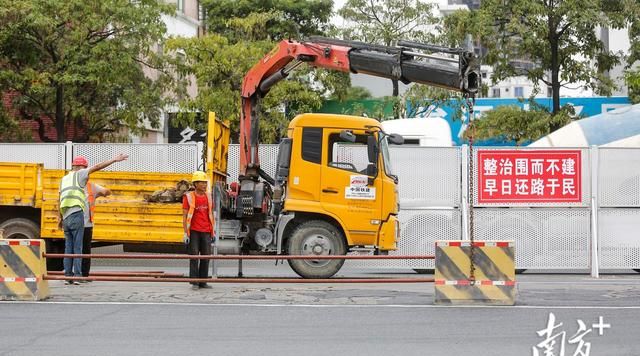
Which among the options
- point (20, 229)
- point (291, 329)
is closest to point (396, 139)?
point (20, 229)

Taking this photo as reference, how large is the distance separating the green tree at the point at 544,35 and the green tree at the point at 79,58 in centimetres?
884

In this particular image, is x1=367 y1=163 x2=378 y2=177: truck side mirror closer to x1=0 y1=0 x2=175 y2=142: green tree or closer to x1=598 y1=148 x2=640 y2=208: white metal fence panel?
x1=598 y1=148 x2=640 y2=208: white metal fence panel

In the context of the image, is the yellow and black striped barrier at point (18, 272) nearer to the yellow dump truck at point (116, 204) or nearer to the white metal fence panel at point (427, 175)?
the yellow dump truck at point (116, 204)

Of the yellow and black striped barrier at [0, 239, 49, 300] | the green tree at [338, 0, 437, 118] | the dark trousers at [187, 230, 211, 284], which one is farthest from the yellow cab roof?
the green tree at [338, 0, 437, 118]

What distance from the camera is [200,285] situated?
15930mm

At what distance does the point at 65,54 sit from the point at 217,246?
13526mm

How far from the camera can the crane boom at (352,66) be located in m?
16.8

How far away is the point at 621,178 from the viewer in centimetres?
2091

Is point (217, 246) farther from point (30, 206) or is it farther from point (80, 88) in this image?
point (80, 88)

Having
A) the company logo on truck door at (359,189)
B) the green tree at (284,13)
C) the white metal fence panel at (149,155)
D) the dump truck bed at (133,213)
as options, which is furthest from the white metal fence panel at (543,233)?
the green tree at (284,13)

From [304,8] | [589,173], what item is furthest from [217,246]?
[304,8]

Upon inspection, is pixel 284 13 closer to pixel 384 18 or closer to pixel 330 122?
pixel 384 18

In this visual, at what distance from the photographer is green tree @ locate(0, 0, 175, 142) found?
29.6 metres

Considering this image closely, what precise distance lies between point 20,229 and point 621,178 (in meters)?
10.8
